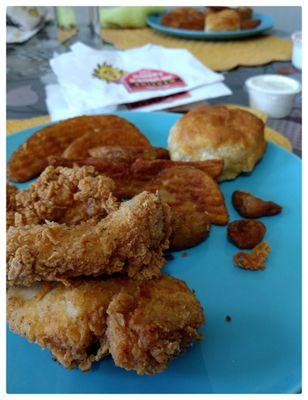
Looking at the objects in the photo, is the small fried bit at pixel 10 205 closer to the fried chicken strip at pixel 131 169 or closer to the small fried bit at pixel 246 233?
the fried chicken strip at pixel 131 169

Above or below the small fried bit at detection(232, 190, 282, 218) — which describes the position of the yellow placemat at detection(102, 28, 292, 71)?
above

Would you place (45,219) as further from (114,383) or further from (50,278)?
(114,383)

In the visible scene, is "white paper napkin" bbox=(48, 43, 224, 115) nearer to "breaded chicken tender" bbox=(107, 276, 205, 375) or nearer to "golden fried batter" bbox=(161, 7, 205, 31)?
"golden fried batter" bbox=(161, 7, 205, 31)

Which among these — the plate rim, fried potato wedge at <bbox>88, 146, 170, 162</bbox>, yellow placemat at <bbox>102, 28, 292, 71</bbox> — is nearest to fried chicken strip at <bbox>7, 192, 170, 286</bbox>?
fried potato wedge at <bbox>88, 146, 170, 162</bbox>

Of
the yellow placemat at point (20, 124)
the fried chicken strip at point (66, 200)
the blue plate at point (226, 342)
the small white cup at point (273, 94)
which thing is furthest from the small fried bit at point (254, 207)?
the yellow placemat at point (20, 124)

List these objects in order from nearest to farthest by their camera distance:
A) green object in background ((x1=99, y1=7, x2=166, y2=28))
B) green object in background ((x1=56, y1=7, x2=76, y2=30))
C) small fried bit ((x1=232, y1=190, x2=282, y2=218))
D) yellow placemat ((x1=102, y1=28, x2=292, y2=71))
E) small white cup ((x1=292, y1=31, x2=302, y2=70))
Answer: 1. small fried bit ((x1=232, y1=190, x2=282, y2=218))
2. small white cup ((x1=292, y1=31, x2=302, y2=70))
3. yellow placemat ((x1=102, y1=28, x2=292, y2=71))
4. green object in background ((x1=56, y1=7, x2=76, y2=30))
5. green object in background ((x1=99, y1=7, x2=166, y2=28))

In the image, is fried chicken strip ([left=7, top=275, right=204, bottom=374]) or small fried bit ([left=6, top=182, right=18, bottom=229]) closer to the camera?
fried chicken strip ([left=7, top=275, right=204, bottom=374])

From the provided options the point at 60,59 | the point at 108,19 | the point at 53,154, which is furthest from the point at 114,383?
the point at 108,19
